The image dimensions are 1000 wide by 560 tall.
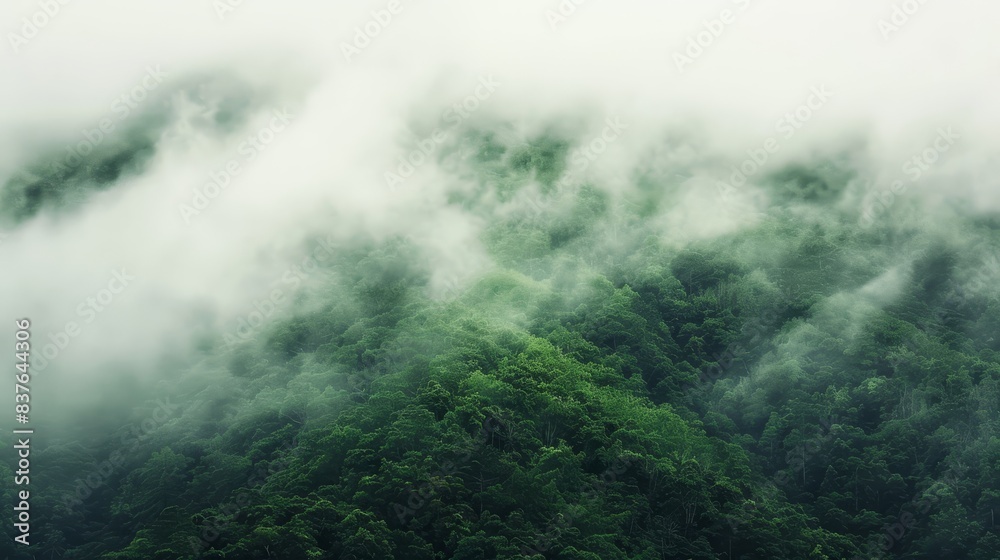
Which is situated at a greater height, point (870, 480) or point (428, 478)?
point (428, 478)

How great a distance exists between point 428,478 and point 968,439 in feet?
93.5

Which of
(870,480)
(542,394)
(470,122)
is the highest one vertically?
(470,122)

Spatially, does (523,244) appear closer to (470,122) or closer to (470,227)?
(470,227)

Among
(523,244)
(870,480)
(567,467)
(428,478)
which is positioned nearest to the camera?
(428,478)

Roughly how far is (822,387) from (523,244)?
1150 inches

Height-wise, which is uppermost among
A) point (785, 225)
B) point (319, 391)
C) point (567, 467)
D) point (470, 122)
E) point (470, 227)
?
point (470, 122)

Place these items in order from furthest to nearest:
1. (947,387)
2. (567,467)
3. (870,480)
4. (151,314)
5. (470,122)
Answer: (470,122)
(151,314)
(947,387)
(870,480)
(567,467)

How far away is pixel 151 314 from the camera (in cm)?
7106

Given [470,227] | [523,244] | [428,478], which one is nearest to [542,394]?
[428,478]

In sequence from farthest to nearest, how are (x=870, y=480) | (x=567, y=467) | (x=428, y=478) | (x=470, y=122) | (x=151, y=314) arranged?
(x=470, y=122)
(x=151, y=314)
(x=870, y=480)
(x=567, y=467)
(x=428, y=478)

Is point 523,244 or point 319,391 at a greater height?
point 523,244

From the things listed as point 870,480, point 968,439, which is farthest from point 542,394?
point 968,439

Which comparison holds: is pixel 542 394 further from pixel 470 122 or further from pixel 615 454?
pixel 470 122

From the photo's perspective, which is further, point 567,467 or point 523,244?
A: point 523,244
